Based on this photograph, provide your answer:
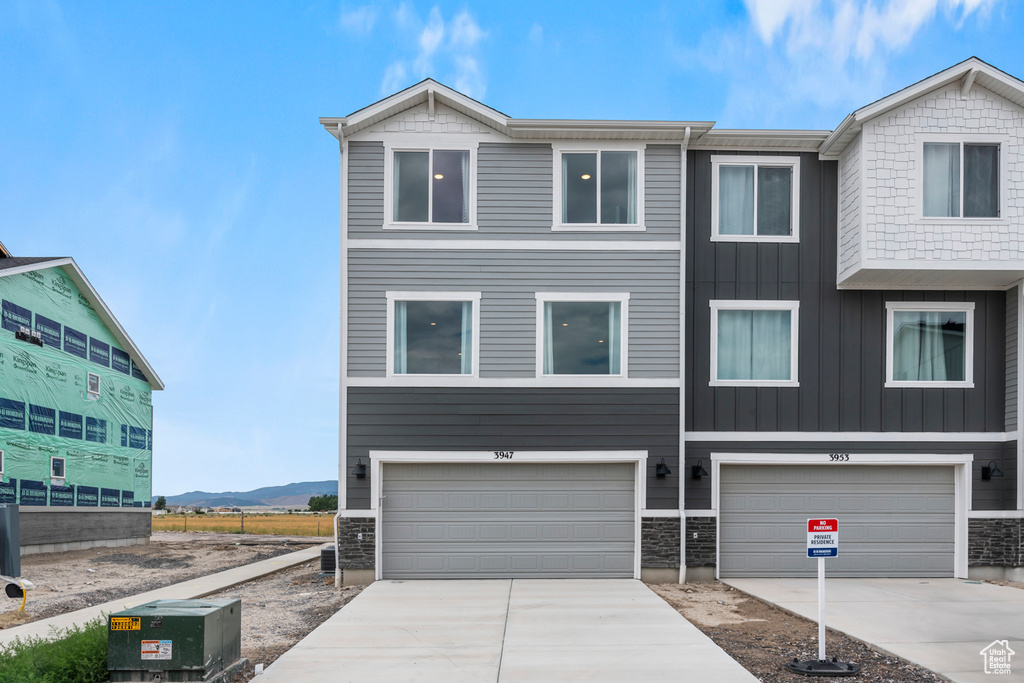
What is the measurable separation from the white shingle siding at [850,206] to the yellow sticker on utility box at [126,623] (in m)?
11.5

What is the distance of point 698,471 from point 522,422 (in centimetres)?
310

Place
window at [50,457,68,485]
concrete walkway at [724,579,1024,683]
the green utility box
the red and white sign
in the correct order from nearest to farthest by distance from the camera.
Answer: the green utility box
the red and white sign
concrete walkway at [724,579,1024,683]
window at [50,457,68,485]

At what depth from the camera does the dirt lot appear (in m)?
7.30

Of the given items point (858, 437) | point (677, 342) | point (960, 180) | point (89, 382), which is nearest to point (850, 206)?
point (960, 180)

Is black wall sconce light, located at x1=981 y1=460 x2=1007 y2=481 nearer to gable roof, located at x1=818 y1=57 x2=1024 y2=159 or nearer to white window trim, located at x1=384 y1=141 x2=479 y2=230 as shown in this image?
gable roof, located at x1=818 y1=57 x2=1024 y2=159

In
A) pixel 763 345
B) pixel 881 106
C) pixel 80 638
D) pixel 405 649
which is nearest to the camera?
pixel 80 638

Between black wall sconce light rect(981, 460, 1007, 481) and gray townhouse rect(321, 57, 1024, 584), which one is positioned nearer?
gray townhouse rect(321, 57, 1024, 584)

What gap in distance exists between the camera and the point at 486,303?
13250 mm

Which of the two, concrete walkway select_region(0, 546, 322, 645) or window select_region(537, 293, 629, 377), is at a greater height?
window select_region(537, 293, 629, 377)

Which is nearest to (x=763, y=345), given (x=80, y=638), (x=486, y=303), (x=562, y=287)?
(x=562, y=287)

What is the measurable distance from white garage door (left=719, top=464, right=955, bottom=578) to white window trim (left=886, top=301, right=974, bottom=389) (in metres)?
1.46

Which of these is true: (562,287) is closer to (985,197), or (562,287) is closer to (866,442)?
(866,442)

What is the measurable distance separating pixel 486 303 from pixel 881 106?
7222 millimetres

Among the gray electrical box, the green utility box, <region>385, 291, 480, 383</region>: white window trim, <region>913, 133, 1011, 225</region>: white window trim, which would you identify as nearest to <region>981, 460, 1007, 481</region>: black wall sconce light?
<region>913, 133, 1011, 225</region>: white window trim
